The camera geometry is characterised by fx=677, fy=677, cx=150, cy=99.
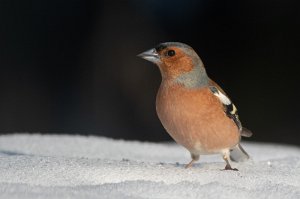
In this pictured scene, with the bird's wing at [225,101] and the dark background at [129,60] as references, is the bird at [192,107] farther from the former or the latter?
the dark background at [129,60]

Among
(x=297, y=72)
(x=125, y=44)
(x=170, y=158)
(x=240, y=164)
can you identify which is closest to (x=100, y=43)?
(x=125, y=44)

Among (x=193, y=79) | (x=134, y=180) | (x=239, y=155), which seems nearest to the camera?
(x=134, y=180)

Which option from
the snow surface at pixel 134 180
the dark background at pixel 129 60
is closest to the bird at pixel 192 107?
the snow surface at pixel 134 180

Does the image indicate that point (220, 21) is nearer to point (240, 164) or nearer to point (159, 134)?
point (159, 134)

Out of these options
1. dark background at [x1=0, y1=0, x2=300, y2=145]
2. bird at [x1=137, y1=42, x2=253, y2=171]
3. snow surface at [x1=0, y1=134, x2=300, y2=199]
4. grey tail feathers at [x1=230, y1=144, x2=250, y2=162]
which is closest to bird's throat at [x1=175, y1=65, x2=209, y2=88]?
bird at [x1=137, y1=42, x2=253, y2=171]

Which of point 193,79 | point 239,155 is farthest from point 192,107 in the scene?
point 239,155

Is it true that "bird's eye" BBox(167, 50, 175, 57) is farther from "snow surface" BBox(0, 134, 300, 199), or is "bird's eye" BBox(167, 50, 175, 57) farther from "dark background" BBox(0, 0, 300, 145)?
"dark background" BBox(0, 0, 300, 145)

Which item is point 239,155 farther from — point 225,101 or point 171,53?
point 171,53
